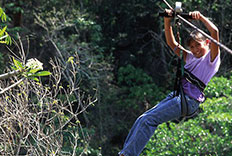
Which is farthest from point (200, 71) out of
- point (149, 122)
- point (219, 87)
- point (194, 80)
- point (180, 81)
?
point (219, 87)

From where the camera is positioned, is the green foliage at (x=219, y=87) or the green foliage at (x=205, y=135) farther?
the green foliage at (x=219, y=87)

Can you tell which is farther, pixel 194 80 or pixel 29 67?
pixel 194 80

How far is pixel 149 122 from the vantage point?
3.48 m

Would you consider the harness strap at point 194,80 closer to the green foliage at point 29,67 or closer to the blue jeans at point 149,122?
the blue jeans at point 149,122

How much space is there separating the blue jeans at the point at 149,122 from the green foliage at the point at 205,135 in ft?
15.1

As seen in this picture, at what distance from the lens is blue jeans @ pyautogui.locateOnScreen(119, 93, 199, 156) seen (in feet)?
11.3

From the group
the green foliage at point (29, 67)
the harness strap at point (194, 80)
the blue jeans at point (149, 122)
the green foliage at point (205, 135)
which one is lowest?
the green foliage at point (205, 135)

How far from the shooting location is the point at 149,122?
3.48m

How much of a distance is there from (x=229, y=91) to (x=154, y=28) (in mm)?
5387

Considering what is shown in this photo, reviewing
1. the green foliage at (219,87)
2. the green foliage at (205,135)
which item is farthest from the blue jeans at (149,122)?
the green foliage at (219,87)

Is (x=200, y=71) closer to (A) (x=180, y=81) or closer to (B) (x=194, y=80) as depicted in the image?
(B) (x=194, y=80)

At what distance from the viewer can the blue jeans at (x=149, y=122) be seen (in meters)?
3.46

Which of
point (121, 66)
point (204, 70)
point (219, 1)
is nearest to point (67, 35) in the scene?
point (121, 66)

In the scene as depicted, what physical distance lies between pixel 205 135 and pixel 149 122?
5.13 meters
